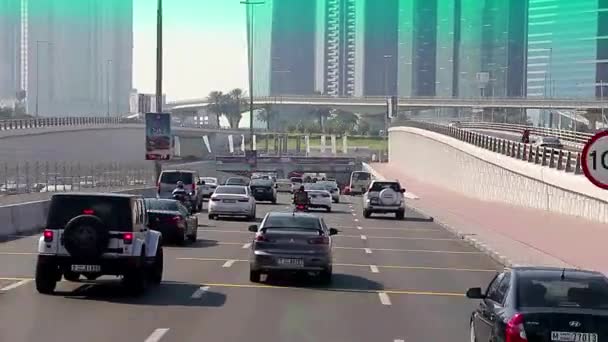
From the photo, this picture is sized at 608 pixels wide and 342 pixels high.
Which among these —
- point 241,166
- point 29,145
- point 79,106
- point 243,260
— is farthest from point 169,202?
point 79,106

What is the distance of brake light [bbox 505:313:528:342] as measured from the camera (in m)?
9.70

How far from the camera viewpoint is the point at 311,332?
14.2m

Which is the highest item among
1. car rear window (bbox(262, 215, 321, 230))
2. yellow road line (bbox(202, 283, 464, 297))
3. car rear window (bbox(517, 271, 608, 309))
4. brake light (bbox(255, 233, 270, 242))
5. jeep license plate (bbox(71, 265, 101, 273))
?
car rear window (bbox(517, 271, 608, 309))

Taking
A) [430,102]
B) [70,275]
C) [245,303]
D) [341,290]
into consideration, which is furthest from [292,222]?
[430,102]

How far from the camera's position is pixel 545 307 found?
10055 millimetres

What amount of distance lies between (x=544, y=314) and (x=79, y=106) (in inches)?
7057

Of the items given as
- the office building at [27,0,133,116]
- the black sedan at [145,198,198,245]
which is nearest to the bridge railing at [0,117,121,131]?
the black sedan at [145,198,198,245]

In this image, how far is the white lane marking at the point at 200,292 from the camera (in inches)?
713

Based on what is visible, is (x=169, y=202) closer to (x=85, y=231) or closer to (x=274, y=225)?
(x=274, y=225)

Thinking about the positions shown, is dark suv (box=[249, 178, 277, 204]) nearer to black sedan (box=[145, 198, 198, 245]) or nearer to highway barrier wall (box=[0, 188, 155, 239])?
highway barrier wall (box=[0, 188, 155, 239])

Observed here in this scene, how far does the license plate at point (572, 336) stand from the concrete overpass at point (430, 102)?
11760 cm

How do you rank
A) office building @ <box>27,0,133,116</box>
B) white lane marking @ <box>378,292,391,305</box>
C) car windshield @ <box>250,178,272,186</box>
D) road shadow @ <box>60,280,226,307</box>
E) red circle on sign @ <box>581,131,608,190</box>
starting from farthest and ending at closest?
office building @ <box>27,0,133,116</box>
car windshield @ <box>250,178,272,186</box>
white lane marking @ <box>378,292,391,305</box>
road shadow @ <box>60,280,226,307</box>
red circle on sign @ <box>581,131,608,190</box>

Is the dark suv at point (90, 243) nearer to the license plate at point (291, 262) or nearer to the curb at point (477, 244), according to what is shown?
the license plate at point (291, 262)

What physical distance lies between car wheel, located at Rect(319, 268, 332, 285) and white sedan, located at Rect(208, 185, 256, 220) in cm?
2324
